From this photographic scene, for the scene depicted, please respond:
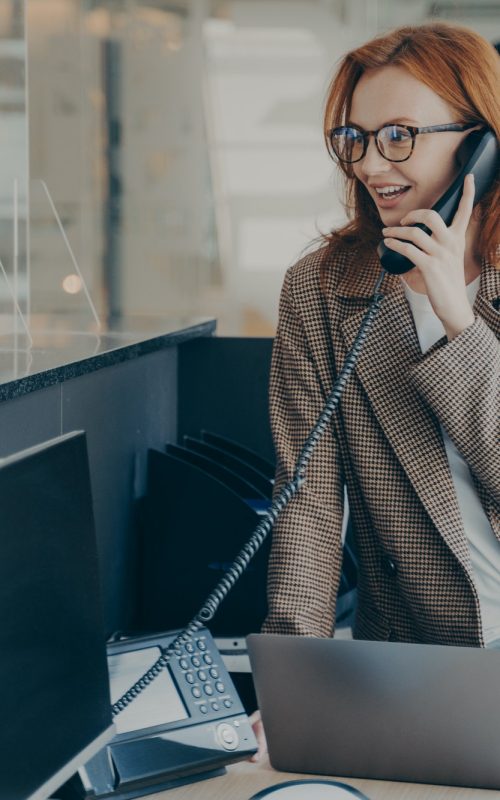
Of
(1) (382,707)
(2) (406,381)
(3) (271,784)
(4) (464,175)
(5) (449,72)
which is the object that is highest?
(5) (449,72)

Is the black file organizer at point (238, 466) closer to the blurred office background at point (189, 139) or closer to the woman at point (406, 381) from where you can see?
the woman at point (406, 381)

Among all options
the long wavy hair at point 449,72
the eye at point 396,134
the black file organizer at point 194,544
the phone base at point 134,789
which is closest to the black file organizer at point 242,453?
the black file organizer at point 194,544

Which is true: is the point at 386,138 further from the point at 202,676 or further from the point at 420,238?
the point at 202,676

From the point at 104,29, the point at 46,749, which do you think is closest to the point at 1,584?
the point at 46,749

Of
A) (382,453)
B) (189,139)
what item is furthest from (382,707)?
(189,139)

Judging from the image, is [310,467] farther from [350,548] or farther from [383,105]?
[350,548]

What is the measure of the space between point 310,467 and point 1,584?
0.74 meters

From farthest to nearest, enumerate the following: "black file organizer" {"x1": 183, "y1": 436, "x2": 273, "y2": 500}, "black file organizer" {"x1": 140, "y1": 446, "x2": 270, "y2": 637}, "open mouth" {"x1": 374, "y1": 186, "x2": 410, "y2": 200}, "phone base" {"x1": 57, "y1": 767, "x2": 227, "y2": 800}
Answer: "black file organizer" {"x1": 183, "y1": 436, "x2": 273, "y2": 500}
"black file organizer" {"x1": 140, "y1": 446, "x2": 270, "y2": 637}
"open mouth" {"x1": 374, "y1": 186, "x2": 410, "y2": 200}
"phone base" {"x1": 57, "y1": 767, "x2": 227, "y2": 800}

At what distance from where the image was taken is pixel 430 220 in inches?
55.3

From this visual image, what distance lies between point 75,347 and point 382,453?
542 millimetres

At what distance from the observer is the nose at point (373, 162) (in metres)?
1.43

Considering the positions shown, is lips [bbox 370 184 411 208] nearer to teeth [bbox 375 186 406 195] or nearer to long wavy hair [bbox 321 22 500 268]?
teeth [bbox 375 186 406 195]

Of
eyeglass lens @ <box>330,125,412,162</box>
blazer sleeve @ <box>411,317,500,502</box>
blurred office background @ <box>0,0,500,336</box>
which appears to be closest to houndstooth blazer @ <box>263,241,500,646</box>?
blazer sleeve @ <box>411,317,500,502</box>

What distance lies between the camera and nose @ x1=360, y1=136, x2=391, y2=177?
1431 mm
